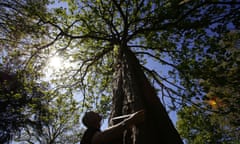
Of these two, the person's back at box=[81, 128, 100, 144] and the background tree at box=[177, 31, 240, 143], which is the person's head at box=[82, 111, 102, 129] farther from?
the background tree at box=[177, 31, 240, 143]

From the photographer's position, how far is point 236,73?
6.52 meters

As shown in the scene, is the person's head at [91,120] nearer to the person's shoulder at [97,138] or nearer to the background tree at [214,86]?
the person's shoulder at [97,138]

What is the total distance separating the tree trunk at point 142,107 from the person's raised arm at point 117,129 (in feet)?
1.02

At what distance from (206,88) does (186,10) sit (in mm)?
3422

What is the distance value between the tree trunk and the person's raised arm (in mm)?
310

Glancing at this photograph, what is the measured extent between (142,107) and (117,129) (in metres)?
0.90

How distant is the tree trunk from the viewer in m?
2.48

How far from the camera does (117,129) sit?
2209 mm

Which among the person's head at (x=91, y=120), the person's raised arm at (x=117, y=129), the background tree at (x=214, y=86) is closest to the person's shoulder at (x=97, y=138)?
the person's raised arm at (x=117, y=129)

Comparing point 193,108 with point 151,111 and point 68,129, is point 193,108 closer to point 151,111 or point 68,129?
point 151,111

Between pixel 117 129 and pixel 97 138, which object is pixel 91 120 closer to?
pixel 97 138

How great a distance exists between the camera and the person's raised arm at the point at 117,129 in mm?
2146

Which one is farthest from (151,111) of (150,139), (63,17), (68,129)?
(68,129)

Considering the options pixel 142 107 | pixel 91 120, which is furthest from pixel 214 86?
pixel 91 120
